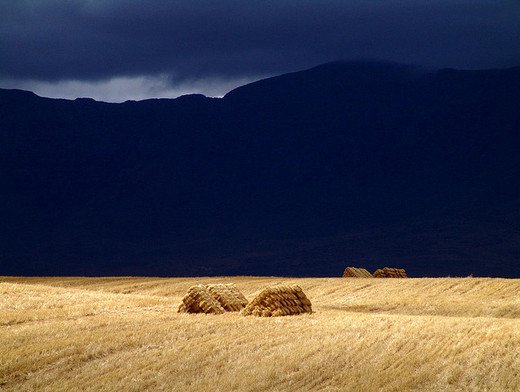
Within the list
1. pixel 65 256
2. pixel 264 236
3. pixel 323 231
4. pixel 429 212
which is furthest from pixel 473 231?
pixel 65 256

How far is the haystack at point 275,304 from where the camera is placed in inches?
922

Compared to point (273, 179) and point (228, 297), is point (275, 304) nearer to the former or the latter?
point (228, 297)

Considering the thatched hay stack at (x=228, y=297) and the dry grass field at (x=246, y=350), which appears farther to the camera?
the thatched hay stack at (x=228, y=297)

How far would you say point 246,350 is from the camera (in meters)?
17.6

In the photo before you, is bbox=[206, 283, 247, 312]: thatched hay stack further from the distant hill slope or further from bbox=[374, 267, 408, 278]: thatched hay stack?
the distant hill slope

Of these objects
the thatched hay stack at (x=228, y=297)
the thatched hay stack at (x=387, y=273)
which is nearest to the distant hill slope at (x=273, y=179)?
the thatched hay stack at (x=387, y=273)

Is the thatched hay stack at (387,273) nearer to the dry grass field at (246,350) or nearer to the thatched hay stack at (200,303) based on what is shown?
the dry grass field at (246,350)

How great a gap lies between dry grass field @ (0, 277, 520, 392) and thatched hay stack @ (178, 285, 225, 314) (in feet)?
1.36

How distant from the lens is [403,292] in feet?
108

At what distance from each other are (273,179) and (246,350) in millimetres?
149119

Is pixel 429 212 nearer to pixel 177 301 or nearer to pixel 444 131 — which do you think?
pixel 444 131

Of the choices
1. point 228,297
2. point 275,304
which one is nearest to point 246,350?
point 275,304

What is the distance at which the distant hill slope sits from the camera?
124 meters

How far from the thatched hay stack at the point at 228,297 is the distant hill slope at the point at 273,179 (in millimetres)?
78367
